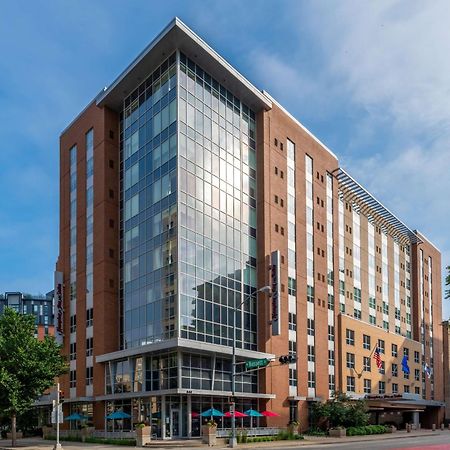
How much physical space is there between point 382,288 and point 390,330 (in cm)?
673

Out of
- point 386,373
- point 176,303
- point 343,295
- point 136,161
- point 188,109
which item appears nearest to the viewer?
point 176,303

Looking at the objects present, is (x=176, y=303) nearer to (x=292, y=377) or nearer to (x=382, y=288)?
(x=292, y=377)

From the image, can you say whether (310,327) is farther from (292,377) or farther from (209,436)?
(209,436)

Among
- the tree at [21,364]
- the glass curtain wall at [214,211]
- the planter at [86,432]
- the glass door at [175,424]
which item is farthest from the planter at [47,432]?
the glass curtain wall at [214,211]

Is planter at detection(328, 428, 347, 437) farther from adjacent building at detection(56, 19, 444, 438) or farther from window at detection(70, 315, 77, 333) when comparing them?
window at detection(70, 315, 77, 333)

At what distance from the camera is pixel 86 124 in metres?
66.9

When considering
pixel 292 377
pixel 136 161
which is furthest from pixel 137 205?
pixel 292 377

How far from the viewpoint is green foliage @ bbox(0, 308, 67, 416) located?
4350 centimetres

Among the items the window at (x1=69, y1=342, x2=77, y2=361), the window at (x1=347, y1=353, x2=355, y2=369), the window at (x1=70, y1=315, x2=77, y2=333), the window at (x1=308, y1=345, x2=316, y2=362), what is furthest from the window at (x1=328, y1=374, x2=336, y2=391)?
the window at (x1=70, y1=315, x2=77, y2=333)

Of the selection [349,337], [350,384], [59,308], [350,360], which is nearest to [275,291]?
[349,337]

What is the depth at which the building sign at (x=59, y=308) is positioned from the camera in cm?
6556

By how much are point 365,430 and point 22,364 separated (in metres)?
36.4

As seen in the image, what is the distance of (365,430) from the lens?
63.4m

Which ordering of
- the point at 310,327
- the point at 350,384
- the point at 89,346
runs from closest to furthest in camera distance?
1. the point at 89,346
2. the point at 310,327
3. the point at 350,384
